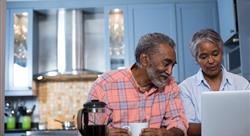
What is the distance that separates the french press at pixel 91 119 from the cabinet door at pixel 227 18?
2252 millimetres

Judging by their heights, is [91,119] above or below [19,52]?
below

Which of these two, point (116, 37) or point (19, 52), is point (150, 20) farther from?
point (19, 52)

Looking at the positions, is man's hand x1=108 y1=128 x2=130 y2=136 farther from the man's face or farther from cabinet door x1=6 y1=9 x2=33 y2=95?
Result: cabinet door x1=6 y1=9 x2=33 y2=95

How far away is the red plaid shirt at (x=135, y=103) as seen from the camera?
4.93 feet

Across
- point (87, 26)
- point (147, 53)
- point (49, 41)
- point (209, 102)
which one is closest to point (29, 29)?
point (49, 41)

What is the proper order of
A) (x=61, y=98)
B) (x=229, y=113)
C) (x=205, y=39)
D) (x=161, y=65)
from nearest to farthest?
1. (x=229, y=113)
2. (x=161, y=65)
3. (x=205, y=39)
4. (x=61, y=98)

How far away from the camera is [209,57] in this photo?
1.72 meters

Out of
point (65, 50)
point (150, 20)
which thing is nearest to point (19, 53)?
point (65, 50)

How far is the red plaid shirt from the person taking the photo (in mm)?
1503

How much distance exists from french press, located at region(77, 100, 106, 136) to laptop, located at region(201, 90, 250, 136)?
36cm

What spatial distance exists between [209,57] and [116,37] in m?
2.18

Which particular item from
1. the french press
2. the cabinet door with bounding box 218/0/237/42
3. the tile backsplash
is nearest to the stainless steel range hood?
the tile backsplash

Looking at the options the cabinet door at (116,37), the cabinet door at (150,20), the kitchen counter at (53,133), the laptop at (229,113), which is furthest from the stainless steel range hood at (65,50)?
the laptop at (229,113)

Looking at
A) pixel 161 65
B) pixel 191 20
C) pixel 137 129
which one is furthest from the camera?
pixel 191 20
